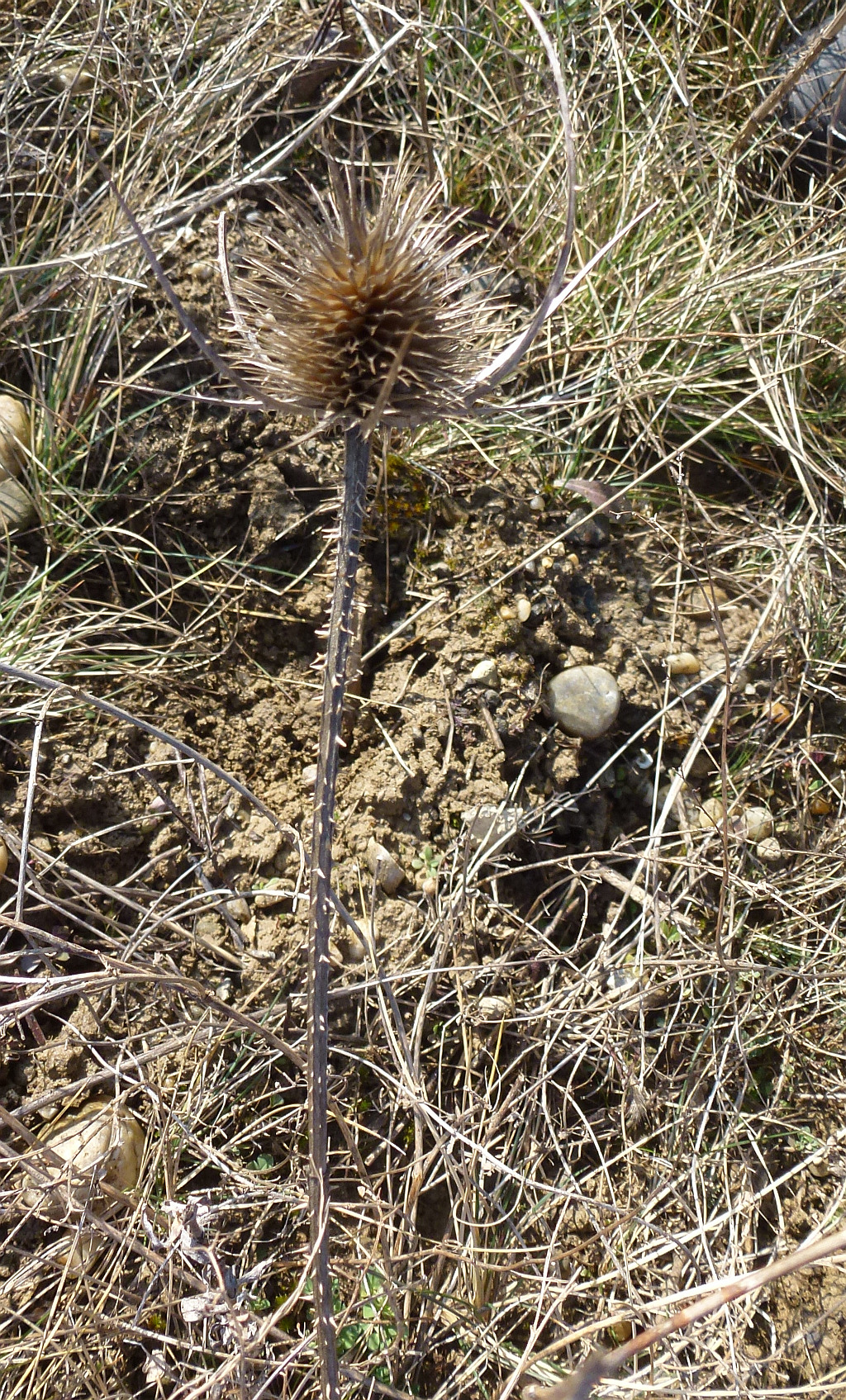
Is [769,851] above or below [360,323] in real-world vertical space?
below

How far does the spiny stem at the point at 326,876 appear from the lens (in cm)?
127

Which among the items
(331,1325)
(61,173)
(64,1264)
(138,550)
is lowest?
(64,1264)

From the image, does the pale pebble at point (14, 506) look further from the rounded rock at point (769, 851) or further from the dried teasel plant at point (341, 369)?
the rounded rock at point (769, 851)

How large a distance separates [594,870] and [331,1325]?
98 centimetres

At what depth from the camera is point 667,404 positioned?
7.75 ft

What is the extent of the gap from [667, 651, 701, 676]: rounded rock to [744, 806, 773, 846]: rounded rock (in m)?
0.34

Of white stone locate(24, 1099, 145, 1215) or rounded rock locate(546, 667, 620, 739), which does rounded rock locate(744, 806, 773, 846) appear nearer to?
rounded rock locate(546, 667, 620, 739)

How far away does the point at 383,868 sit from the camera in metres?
1.92

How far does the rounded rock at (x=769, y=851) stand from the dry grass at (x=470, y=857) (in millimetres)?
21

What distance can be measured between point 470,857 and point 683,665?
2.32 feet

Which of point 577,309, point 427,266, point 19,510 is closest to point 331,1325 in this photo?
point 427,266

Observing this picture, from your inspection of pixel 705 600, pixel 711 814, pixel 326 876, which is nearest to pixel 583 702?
pixel 711 814

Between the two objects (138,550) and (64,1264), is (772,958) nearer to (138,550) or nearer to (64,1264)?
(64,1264)

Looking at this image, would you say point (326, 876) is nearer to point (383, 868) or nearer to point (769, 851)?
point (383, 868)
